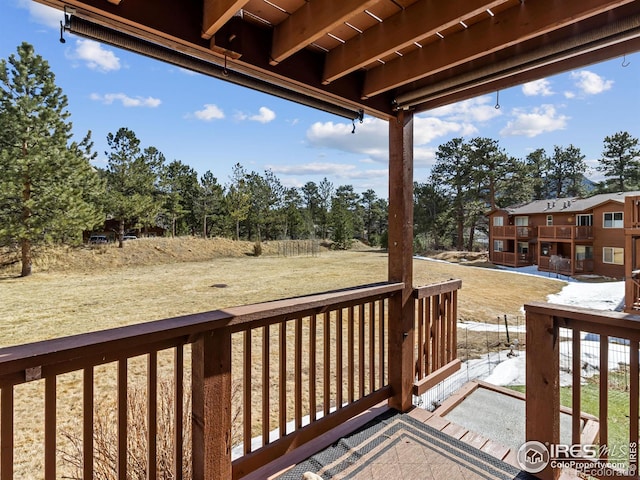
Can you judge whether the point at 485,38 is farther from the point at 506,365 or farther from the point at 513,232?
the point at 513,232

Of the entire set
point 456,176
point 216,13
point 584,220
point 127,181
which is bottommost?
point 584,220

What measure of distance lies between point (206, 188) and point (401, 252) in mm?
17876

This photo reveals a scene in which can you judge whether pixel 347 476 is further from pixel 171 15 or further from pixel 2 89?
pixel 2 89

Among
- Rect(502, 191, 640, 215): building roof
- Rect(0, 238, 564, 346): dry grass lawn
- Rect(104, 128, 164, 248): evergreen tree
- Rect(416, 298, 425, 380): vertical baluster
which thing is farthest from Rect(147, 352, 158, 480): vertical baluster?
Rect(104, 128, 164, 248): evergreen tree

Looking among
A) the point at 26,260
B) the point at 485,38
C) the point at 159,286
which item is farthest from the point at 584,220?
the point at 26,260

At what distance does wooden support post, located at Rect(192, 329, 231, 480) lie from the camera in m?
1.16

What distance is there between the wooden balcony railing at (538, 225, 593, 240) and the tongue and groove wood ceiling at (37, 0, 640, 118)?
48.4 ft

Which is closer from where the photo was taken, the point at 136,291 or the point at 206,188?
the point at 136,291

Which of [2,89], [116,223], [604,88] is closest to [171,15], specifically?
[604,88]

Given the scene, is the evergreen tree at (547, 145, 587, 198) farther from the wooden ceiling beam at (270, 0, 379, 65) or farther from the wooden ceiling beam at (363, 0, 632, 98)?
the wooden ceiling beam at (270, 0, 379, 65)

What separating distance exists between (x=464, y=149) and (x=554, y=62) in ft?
68.9

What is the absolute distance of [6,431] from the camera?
793 mm

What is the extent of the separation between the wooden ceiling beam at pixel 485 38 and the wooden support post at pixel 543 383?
1.13 metres

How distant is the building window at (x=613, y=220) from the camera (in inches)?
452
